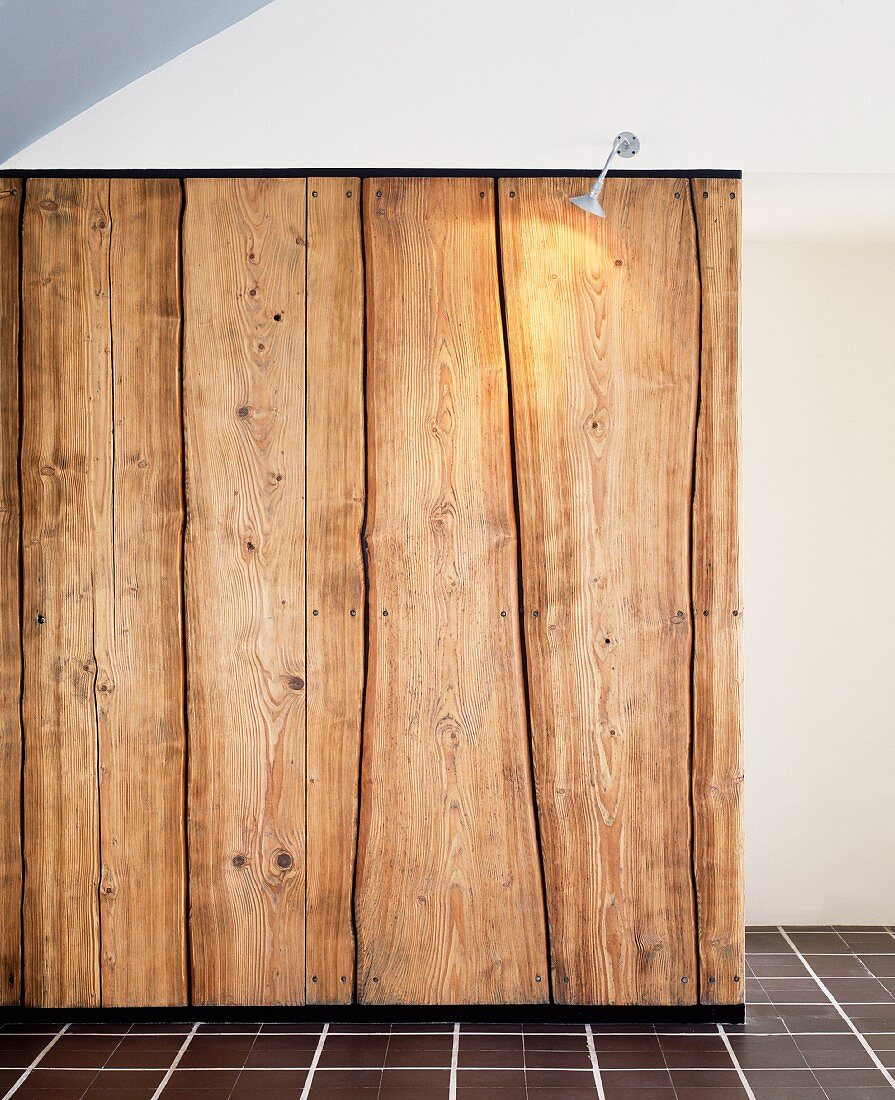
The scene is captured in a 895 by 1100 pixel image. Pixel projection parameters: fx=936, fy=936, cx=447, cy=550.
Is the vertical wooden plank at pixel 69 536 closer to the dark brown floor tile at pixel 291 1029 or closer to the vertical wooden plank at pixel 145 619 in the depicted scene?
the vertical wooden plank at pixel 145 619

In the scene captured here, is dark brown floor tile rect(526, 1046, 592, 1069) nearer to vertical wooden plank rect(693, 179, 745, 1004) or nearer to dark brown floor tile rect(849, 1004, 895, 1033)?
vertical wooden plank rect(693, 179, 745, 1004)

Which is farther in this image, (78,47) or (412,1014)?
(412,1014)

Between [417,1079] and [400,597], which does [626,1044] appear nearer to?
[417,1079]

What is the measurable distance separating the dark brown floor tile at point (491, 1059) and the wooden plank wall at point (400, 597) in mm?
160

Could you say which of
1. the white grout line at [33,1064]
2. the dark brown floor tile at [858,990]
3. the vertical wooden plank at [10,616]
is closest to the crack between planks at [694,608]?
the dark brown floor tile at [858,990]

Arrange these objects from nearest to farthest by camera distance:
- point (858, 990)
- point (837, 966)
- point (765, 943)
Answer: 1. point (858, 990)
2. point (837, 966)
3. point (765, 943)

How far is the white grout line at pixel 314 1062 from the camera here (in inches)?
86.0

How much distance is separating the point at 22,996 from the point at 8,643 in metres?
0.94

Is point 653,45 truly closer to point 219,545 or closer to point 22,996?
point 219,545

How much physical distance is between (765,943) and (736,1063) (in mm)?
732

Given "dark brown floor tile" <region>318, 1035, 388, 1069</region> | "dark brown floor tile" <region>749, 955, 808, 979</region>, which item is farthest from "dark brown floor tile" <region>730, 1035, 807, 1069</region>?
"dark brown floor tile" <region>318, 1035, 388, 1069</region>

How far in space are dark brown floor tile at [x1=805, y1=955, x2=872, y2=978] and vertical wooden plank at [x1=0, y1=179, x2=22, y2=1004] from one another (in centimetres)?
Answer: 226

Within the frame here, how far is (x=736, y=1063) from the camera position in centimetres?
229

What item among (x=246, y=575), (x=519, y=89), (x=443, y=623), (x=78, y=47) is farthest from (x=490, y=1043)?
(x=78, y=47)
